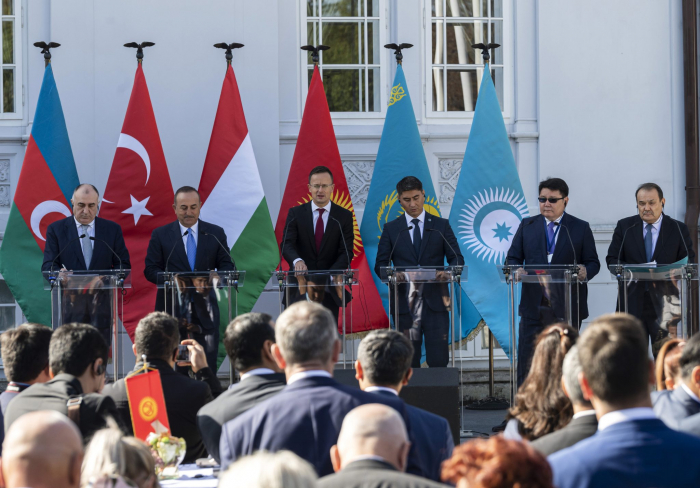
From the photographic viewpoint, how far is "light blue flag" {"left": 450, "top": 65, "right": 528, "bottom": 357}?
675cm

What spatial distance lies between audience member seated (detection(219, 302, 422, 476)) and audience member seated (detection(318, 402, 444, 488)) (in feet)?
1.57

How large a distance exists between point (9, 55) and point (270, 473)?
719cm

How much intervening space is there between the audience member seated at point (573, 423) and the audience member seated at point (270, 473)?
111 cm

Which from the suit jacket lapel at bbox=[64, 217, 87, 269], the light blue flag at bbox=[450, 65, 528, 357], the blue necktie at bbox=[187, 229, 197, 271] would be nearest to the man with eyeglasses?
the blue necktie at bbox=[187, 229, 197, 271]

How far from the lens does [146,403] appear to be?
302 centimetres

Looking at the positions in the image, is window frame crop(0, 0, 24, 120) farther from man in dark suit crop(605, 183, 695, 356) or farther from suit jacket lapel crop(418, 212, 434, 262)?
man in dark suit crop(605, 183, 695, 356)

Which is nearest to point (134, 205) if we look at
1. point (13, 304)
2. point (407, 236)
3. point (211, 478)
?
point (13, 304)

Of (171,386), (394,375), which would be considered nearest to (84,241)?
(171,386)

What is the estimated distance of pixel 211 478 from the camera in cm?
302

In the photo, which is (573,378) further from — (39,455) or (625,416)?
(39,455)

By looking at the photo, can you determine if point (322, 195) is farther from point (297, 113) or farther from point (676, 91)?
point (676, 91)

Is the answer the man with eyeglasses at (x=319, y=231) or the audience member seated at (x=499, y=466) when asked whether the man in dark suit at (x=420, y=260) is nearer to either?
the man with eyeglasses at (x=319, y=231)

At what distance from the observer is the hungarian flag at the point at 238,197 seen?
671 cm

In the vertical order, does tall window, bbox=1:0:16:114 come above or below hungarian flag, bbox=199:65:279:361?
above
